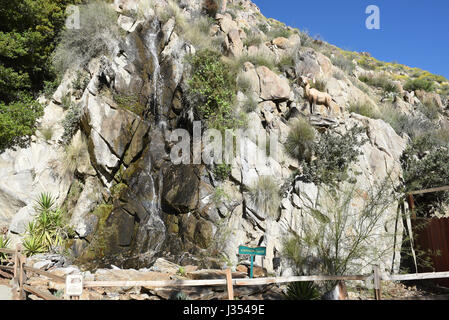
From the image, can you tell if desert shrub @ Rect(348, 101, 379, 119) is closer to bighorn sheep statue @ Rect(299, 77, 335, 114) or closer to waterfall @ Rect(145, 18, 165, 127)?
bighorn sheep statue @ Rect(299, 77, 335, 114)

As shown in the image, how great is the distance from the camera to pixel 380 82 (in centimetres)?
1864

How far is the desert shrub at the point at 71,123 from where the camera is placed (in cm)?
1127

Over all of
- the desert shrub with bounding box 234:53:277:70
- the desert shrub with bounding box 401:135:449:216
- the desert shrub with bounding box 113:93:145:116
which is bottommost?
the desert shrub with bounding box 401:135:449:216

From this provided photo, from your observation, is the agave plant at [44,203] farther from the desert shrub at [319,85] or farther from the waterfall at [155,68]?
the desert shrub at [319,85]

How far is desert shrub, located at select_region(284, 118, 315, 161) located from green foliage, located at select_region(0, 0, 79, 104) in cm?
1172

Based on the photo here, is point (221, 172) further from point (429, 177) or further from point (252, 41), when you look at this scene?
point (252, 41)

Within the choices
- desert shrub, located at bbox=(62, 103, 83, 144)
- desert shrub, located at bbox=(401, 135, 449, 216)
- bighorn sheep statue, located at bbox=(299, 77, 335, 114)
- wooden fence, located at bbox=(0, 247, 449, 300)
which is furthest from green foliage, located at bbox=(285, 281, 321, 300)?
desert shrub, located at bbox=(62, 103, 83, 144)

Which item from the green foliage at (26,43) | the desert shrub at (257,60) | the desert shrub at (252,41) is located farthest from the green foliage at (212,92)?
the green foliage at (26,43)

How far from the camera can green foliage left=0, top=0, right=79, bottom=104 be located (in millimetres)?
11734

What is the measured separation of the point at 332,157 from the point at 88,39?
40.6ft
